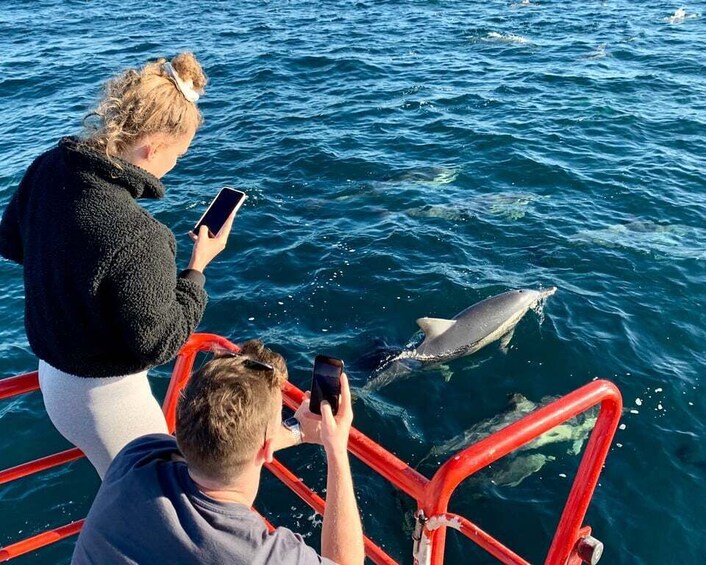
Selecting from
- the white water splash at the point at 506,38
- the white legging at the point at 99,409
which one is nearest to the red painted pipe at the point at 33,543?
the white legging at the point at 99,409

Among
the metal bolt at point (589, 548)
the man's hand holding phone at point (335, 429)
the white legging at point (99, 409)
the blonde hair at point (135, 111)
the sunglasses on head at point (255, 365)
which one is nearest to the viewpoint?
the sunglasses on head at point (255, 365)

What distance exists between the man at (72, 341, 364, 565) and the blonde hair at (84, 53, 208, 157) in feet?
4.10

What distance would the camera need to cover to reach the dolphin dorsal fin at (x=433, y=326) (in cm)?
789

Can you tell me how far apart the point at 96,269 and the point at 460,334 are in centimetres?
600

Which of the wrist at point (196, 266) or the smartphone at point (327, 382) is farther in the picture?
the wrist at point (196, 266)

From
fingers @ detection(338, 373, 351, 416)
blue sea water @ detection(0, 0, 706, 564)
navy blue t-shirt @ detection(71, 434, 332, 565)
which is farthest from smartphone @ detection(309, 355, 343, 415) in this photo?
blue sea water @ detection(0, 0, 706, 564)

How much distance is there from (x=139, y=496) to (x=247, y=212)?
389 inches

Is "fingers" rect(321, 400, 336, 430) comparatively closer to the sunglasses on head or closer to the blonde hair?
the sunglasses on head

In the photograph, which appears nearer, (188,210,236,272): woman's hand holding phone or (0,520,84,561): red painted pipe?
(188,210,236,272): woman's hand holding phone

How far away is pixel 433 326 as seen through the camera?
7.93m

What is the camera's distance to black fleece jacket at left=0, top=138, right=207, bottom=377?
266 centimetres

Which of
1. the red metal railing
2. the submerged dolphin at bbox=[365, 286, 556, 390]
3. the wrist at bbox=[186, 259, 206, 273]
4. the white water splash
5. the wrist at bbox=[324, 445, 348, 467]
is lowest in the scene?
the submerged dolphin at bbox=[365, 286, 556, 390]

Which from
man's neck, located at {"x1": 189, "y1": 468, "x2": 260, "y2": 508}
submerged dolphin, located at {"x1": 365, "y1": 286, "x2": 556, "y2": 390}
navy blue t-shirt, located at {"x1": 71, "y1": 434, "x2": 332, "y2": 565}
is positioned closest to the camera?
navy blue t-shirt, located at {"x1": 71, "y1": 434, "x2": 332, "y2": 565}

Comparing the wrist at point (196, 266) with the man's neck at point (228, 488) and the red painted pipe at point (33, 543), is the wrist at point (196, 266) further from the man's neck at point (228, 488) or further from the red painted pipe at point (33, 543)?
the red painted pipe at point (33, 543)
